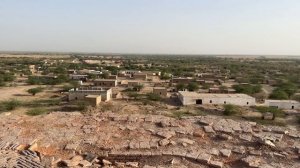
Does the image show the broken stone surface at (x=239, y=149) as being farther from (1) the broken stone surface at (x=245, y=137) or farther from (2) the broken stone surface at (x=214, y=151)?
(1) the broken stone surface at (x=245, y=137)

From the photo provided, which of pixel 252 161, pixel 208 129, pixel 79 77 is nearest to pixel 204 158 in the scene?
pixel 252 161

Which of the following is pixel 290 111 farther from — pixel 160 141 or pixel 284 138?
pixel 160 141

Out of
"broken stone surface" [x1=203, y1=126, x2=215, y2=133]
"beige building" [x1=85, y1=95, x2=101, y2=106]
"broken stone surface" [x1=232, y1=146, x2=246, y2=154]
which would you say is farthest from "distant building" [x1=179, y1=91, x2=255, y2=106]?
"broken stone surface" [x1=232, y1=146, x2=246, y2=154]

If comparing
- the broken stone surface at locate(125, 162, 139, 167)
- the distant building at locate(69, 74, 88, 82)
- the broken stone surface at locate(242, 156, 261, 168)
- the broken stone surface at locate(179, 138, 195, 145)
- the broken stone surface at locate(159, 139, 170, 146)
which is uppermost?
the broken stone surface at locate(159, 139, 170, 146)

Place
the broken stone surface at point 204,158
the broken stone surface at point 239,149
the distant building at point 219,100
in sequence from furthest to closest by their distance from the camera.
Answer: the distant building at point 219,100
the broken stone surface at point 239,149
the broken stone surface at point 204,158

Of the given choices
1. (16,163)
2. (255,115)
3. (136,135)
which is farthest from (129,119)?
(255,115)

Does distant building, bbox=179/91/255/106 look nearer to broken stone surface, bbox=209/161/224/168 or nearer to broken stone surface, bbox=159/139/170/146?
broken stone surface, bbox=159/139/170/146

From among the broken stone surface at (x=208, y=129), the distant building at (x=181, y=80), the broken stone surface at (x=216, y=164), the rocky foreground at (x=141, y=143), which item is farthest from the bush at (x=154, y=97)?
the broken stone surface at (x=216, y=164)

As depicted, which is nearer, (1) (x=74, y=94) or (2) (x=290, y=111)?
(2) (x=290, y=111)
